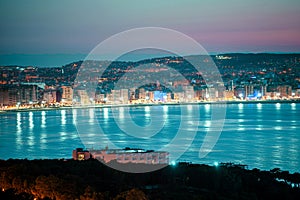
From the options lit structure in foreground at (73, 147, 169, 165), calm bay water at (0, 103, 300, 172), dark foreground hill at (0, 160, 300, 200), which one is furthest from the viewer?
calm bay water at (0, 103, 300, 172)

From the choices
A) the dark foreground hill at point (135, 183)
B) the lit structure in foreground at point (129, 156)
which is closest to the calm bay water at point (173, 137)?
the lit structure in foreground at point (129, 156)

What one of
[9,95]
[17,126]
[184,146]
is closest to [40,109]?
[9,95]

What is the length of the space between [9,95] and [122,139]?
2370cm

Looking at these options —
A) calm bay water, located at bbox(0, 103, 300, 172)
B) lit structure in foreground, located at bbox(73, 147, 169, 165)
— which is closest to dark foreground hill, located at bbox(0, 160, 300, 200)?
lit structure in foreground, located at bbox(73, 147, 169, 165)

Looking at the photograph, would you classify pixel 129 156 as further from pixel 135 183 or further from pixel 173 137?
pixel 173 137

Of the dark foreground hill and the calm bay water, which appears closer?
the dark foreground hill

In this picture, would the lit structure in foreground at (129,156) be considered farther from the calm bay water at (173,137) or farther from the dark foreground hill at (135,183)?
the calm bay water at (173,137)

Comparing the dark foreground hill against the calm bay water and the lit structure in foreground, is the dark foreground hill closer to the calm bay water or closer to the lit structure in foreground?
the lit structure in foreground

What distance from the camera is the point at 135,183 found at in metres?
6.46

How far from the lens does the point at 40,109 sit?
3334cm

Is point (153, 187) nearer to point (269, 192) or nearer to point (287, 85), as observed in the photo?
point (269, 192)

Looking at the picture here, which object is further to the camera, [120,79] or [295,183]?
[120,79]

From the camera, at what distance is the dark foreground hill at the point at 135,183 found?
5.36 metres

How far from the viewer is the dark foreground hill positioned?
5363mm
